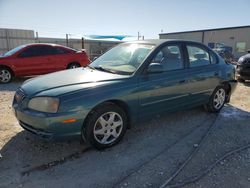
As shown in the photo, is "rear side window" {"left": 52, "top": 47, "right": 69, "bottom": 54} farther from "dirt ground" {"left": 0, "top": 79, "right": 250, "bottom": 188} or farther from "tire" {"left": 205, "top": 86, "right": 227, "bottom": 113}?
"tire" {"left": 205, "top": 86, "right": 227, "bottom": 113}

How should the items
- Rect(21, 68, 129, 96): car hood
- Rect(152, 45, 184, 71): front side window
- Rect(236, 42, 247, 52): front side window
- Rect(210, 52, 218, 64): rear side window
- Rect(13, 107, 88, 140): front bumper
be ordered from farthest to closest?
Rect(236, 42, 247, 52): front side window < Rect(210, 52, 218, 64): rear side window < Rect(152, 45, 184, 71): front side window < Rect(21, 68, 129, 96): car hood < Rect(13, 107, 88, 140): front bumper

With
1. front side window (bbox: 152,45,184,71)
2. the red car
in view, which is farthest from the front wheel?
front side window (bbox: 152,45,184,71)

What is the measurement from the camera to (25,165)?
2.96 metres

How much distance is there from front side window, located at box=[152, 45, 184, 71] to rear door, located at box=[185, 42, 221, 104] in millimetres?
218

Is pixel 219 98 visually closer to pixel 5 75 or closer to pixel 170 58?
pixel 170 58

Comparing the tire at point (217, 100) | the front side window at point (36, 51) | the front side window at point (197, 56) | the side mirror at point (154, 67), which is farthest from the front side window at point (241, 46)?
the side mirror at point (154, 67)

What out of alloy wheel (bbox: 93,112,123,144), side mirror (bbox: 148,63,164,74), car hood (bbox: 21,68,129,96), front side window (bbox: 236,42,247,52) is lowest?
alloy wheel (bbox: 93,112,123,144)

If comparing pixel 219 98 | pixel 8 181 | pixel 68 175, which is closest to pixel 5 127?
pixel 8 181

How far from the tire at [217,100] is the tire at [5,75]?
688 cm

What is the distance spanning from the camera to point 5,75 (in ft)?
27.2

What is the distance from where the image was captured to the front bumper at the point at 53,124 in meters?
2.89

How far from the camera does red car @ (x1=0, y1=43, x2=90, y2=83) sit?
827 centimetres

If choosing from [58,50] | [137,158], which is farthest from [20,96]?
[58,50]

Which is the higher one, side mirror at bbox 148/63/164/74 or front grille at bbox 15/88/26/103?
side mirror at bbox 148/63/164/74
